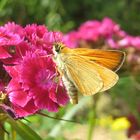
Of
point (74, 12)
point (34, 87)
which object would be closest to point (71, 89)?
point (34, 87)

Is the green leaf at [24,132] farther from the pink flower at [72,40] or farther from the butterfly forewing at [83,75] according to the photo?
the pink flower at [72,40]

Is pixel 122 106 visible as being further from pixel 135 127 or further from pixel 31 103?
pixel 31 103

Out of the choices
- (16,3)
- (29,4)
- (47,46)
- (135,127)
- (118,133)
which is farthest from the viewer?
(16,3)

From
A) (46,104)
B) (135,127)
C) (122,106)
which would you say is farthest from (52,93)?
(122,106)

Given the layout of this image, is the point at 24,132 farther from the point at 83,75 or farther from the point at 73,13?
the point at 73,13

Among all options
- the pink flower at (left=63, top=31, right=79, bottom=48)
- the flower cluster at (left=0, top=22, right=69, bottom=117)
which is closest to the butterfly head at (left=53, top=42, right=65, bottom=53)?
the flower cluster at (left=0, top=22, right=69, bottom=117)

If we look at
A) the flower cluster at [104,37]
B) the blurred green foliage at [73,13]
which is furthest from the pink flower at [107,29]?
the blurred green foliage at [73,13]

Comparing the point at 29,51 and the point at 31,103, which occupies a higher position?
the point at 29,51
